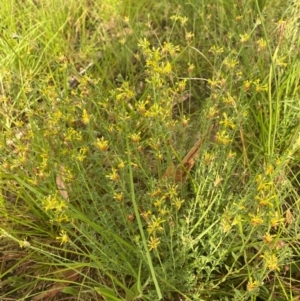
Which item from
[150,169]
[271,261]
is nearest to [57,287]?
[150,169]

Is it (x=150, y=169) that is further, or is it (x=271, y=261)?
(x=150, y=169)

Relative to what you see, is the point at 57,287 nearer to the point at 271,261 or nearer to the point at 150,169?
the point at 150,169

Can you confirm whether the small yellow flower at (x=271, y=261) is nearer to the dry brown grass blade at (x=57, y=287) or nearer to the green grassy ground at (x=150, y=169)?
the green grassy ground at (x=150, y=169)

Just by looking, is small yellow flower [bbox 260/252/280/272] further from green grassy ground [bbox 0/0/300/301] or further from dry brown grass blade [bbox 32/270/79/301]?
dry brown grass blade [bbox 32/270/79/301]

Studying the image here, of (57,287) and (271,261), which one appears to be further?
(57,287)

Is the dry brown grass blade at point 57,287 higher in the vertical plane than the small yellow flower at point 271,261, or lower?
lower

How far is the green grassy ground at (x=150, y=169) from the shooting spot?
1163 millimetres

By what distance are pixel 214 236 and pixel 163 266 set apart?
0.16 metres

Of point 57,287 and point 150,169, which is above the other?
point 150,169

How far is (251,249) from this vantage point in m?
1.41

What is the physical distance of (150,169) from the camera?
4.56ft

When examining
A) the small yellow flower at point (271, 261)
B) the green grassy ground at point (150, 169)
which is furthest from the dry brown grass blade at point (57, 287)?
the small yellow flower at point (271, 261)

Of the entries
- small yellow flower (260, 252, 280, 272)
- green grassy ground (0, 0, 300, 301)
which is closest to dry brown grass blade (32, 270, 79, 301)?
green grassy ground (0, 0, 300, 301)

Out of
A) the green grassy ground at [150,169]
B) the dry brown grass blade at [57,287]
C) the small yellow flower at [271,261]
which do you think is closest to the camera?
the small yellow flower at [271,261]
